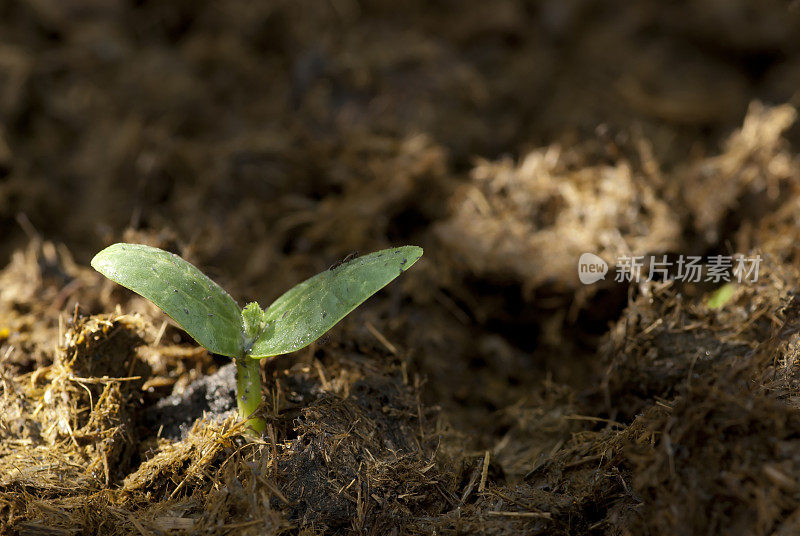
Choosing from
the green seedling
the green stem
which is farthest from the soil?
the green seedling

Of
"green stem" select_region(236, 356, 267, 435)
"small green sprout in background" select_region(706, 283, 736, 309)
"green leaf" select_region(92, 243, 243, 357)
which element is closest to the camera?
"green leaf" select_region(92, 243, 243, 357)

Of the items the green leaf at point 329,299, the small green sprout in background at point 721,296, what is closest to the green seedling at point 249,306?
the green leaf at point 329,299

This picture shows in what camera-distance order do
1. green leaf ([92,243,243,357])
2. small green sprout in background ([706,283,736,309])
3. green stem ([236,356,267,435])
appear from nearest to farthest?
green leaf ([92,243,243,357]) → green stem ([236,356,267,435]) → small green sprout in background ([706,283,736,309])

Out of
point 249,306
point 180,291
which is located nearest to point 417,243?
point 249,306

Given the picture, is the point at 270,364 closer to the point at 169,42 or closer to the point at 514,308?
the point at 514,308

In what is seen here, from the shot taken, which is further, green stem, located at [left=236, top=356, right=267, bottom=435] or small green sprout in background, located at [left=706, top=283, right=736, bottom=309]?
small green sprout in background, located at [left=706, top=283, right=736, bottom=309]

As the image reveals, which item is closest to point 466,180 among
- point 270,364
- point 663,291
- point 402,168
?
point 402,168

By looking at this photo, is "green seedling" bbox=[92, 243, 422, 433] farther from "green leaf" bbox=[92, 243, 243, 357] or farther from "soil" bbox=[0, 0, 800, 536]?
"soil" bbox=[0, 0, 800, 536]

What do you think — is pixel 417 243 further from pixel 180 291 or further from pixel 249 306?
pixel 180 291
